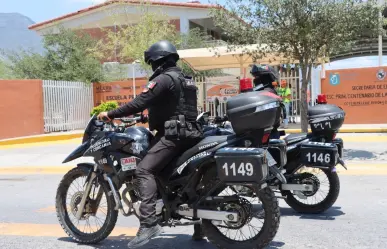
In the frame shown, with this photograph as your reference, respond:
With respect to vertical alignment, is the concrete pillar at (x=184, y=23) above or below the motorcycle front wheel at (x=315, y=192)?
above

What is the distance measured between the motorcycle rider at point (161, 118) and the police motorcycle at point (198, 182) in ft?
0.45

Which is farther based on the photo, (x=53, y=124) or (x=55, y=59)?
(x=55, y=59)

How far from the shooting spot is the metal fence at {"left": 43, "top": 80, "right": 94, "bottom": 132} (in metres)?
17.9

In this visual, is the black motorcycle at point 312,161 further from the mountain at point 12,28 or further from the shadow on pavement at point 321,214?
Answer: the mountain at point 12,28

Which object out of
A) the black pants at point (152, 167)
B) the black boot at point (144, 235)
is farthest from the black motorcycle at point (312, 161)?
the black boot at point (144, 235)

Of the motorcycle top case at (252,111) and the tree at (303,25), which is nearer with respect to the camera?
the motorcycle top case at (252,111)

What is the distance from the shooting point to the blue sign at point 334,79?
57.1ft

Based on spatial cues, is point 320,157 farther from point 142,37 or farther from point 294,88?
point 142,37

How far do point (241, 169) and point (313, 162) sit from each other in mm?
1862

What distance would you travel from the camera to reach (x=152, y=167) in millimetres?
4035

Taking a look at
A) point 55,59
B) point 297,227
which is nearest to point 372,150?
point 297,227

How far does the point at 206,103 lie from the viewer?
1839cm

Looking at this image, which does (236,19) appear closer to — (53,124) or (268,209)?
(268,209)

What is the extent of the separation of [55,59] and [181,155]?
19.5m
